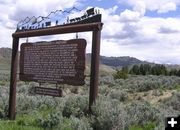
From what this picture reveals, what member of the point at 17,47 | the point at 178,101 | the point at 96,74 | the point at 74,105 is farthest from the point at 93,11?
the point at 178,101

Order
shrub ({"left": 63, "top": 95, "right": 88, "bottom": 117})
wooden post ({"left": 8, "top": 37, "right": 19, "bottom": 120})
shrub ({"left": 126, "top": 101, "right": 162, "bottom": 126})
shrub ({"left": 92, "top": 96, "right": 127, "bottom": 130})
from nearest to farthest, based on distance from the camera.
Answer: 1. shrub ({"left": 92, "top": 96, "right": 127, "bottom": 130})
2. shrub ({"left": 126, "top": 101, "right": 162, "bottom": 126})
3. shrub ({"left": 63, "top": 95, "right": 88, "bottom": 117})
4. wooden post ({"left": 8, "top": 37, "right": 19, "bottom": 120})

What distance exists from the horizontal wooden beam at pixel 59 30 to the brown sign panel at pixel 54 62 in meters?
0.34

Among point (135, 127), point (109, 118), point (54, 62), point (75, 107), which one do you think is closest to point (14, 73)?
point (54, 62)

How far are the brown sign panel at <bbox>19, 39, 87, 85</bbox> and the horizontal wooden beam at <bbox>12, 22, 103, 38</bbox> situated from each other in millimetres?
335

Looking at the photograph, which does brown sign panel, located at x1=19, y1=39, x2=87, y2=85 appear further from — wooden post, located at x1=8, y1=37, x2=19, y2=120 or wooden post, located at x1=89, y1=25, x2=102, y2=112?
wooden post, located at x1=89, y1=25, x2=102, y2=112

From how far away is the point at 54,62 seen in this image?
44.2 ft

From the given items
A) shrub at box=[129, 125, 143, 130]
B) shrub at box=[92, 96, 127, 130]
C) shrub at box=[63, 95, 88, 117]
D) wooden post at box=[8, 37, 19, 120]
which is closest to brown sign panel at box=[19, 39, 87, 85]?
wooden post at box=[8, 37, 19, 120]

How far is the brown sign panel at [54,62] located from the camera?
40.4 feet

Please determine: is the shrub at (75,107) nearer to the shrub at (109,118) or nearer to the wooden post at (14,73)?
the shrub at (109,118)

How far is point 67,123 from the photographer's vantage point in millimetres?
11023

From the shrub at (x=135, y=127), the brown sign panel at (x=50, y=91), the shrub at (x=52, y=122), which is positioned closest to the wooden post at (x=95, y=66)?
the shrub at (x=52, y=122)

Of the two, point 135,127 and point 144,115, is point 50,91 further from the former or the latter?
point 135,127

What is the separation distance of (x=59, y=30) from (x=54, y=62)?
1.10 m

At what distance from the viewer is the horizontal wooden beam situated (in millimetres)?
11852
